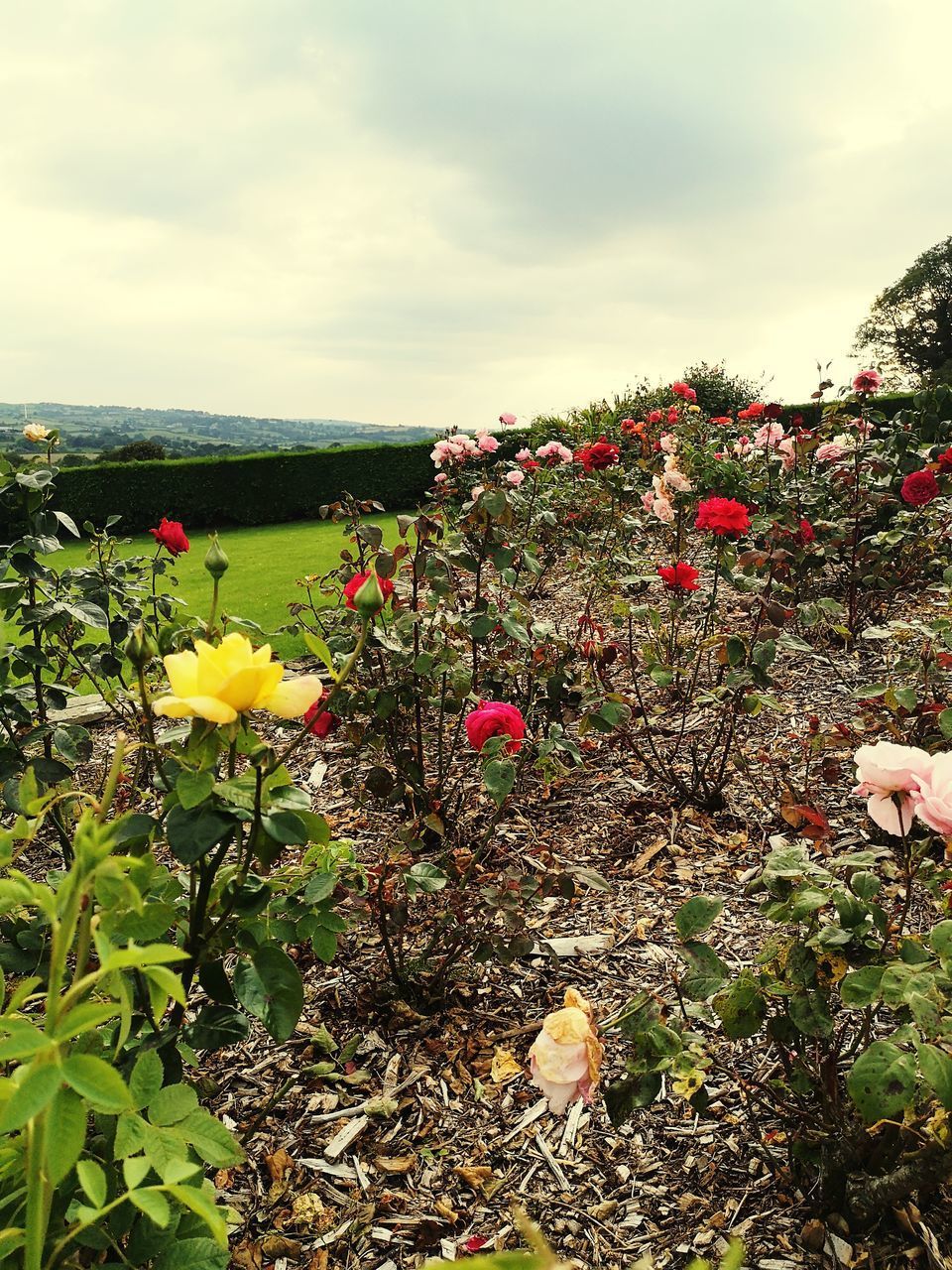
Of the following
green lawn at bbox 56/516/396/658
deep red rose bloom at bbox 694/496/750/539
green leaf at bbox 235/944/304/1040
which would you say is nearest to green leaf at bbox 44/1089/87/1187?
green leaf at bbox 235/944/304/1040

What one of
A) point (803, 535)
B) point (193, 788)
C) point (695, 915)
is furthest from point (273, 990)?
point (803, 535)

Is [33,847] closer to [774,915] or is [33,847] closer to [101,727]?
[101,727]

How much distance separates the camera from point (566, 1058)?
1.08m

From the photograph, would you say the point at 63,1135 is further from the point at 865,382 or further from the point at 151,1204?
the point at 865,382

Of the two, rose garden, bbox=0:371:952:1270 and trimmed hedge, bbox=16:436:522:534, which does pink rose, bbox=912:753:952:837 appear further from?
trimmed hedge, bbox=16:436:522:534

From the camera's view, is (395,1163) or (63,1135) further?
(395,1163)

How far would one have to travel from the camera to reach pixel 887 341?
121ft

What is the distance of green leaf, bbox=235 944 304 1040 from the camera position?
112cm

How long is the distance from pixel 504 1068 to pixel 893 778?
1.13 meters

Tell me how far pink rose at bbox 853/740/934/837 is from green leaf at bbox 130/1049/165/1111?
38.6 inches

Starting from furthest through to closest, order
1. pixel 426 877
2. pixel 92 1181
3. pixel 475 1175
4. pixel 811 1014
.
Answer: pixel 426 877 → pixel 475 1175 → pixel 811 1014 → pixel 92 1181

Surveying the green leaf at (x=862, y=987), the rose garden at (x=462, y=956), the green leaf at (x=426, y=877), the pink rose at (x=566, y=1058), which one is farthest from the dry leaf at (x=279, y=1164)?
the green leaf at (x=862, y=987)

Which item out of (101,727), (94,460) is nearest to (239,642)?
(101,727)

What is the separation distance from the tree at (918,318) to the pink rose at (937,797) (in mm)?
39408
